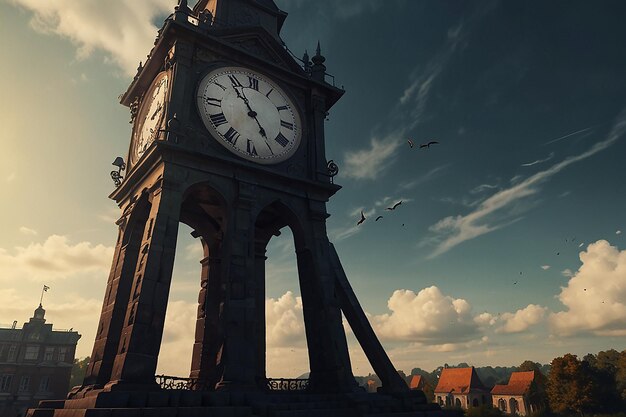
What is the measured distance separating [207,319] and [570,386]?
65.7 m

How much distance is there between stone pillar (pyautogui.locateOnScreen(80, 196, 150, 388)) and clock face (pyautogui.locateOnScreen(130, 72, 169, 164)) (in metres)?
3.15

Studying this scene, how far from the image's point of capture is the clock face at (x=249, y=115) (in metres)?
18.3

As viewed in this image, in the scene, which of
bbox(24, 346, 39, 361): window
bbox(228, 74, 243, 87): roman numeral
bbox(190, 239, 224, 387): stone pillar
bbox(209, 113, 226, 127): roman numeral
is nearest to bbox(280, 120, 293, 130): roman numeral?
bbox(228, 74, 243, 87): roman numeral

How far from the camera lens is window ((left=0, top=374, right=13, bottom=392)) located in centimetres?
6103

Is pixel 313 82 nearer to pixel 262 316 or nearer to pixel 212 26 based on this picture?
pixel 212 26

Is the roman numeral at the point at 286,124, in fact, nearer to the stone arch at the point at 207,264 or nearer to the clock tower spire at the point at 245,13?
the stone arch at the point at 207,264

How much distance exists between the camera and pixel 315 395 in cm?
1539

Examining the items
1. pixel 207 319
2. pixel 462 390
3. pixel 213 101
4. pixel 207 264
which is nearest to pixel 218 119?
pixel 213 101

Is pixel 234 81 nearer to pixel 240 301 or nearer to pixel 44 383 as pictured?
pixel 240 301

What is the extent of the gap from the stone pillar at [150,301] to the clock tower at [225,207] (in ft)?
0.12

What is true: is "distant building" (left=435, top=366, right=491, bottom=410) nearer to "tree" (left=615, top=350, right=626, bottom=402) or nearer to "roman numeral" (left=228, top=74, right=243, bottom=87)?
"tree" (left=615, top=350, right=626, bottom=402)

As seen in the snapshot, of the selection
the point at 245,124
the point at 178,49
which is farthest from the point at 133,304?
the point at 178,49

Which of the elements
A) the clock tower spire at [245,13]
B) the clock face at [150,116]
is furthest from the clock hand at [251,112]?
the clock tower spire at [245,13]

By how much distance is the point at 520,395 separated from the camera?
79.8m
